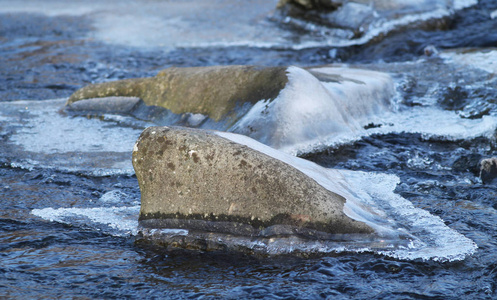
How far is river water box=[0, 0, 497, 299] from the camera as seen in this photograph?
131 inches

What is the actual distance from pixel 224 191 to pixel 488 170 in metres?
2.57

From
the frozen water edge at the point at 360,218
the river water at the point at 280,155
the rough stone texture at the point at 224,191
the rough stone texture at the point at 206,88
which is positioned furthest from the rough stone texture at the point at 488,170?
the rough stone texture at the point at 206,88

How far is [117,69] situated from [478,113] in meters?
6.31

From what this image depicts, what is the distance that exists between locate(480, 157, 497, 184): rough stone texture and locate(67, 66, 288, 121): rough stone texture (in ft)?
7.22

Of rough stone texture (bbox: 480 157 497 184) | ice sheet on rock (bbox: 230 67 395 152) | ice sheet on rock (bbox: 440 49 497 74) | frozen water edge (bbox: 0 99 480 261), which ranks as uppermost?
ice sheet on rock (bbox: 440 49 497 74)

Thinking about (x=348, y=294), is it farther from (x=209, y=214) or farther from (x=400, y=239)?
(x=209, y=214)

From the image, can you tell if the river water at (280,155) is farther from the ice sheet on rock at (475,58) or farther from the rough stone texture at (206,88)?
the rough stone texture at (206,88)

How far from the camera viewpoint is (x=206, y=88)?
21.8 feet

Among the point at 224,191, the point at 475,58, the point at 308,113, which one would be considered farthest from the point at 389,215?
the point at 475,58

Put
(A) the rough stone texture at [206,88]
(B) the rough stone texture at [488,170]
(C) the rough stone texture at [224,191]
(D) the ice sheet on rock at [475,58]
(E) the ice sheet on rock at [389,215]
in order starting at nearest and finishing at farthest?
1. (E) the ice sheet on rock at [389,215]
2. (C) the rough stone texture at [224,191]
3. (B) the rough stone texture at [488,170]
4. (A) the rough stone texture at [206,88]
5. (D) the ice sheet on rock at [475,58]

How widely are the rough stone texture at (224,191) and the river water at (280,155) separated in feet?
0.66

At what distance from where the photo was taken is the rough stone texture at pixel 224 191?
3715mm

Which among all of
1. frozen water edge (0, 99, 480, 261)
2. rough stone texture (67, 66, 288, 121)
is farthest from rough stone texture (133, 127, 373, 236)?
rough stone texture (67, 66, 288, 121)

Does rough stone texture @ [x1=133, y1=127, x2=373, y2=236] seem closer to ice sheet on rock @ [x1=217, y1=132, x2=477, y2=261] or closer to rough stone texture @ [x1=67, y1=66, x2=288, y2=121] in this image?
ice sheet on rock @ [x1=217, y1=132, x2=477, y2=261]
